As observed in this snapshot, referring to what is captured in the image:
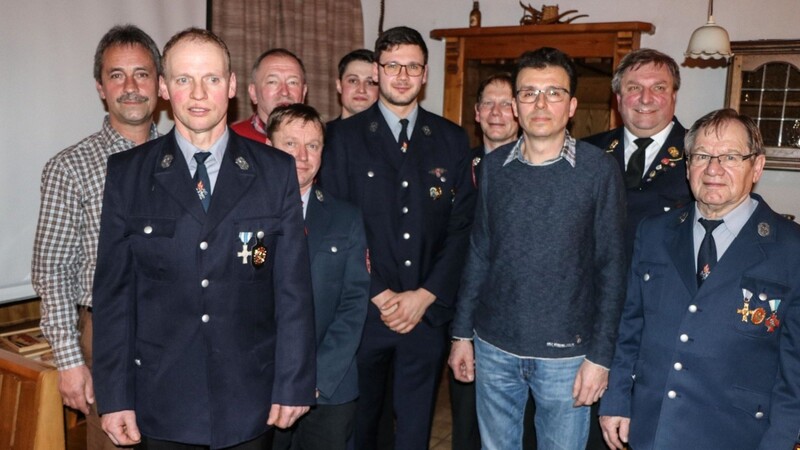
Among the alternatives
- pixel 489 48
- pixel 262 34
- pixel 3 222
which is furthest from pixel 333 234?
pixel 489 48

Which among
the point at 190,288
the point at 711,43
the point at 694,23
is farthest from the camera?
the point at 694,23

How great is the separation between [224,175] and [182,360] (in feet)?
1.50

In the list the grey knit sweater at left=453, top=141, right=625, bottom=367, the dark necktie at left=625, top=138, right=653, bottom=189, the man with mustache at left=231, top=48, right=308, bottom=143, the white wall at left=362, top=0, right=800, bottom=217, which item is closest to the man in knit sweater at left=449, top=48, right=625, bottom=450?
the grey knit sweater at left=453, top=141, right=625, bottom=367

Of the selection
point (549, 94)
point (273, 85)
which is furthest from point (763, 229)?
point (273, 85)

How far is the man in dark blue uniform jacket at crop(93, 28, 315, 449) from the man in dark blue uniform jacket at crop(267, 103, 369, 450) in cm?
40

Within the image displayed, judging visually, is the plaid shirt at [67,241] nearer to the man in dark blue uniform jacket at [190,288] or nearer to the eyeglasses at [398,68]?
the man in dark blue uniform jacket at [190,288]

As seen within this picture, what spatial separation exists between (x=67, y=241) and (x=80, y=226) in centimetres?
6

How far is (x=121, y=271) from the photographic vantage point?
163 centimetres

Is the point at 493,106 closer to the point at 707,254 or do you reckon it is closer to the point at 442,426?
the point at 707,254

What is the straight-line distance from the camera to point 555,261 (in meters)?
1.98

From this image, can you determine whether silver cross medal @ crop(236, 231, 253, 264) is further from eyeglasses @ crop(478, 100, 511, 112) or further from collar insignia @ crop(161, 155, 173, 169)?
eyeglasses @ crop(478, 100, 511, 112)

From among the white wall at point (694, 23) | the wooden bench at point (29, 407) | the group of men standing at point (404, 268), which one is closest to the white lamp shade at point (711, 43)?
the white wall at point (694, 23)

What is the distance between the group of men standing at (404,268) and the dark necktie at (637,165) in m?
0.01

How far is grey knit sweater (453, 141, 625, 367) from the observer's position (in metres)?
1.97
